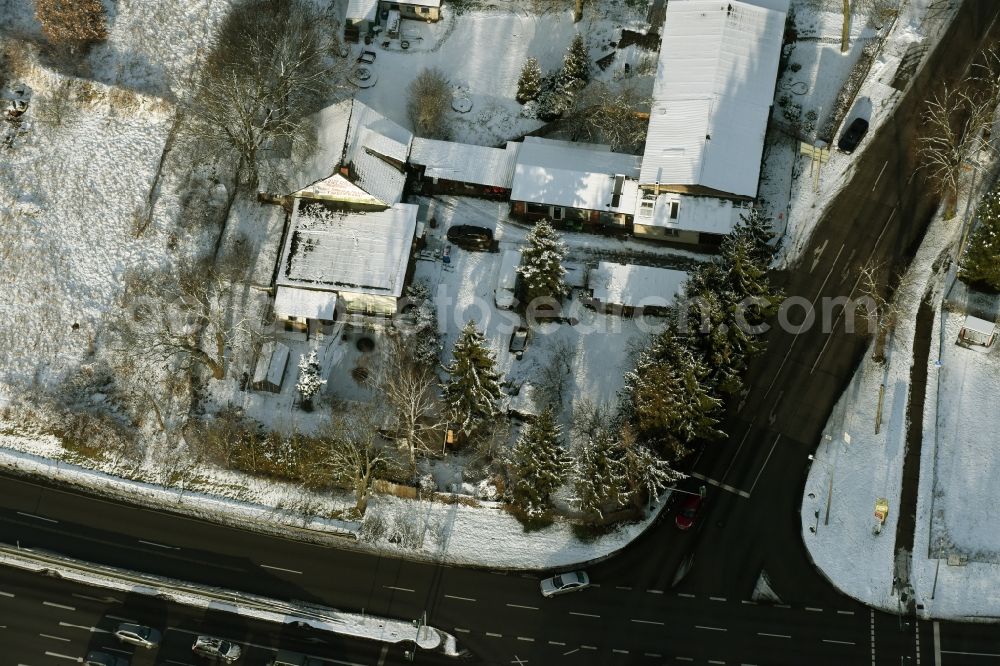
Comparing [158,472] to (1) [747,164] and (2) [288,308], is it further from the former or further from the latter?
(1) [747,164]

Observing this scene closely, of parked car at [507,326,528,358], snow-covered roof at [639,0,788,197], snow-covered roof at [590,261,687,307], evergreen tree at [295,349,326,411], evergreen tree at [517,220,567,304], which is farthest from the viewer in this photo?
snow-covered roof at [639,0,788,197]

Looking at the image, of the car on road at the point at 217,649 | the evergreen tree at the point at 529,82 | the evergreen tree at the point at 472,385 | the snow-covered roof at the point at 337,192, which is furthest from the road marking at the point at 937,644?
the evergreen tree at the point at 529,82

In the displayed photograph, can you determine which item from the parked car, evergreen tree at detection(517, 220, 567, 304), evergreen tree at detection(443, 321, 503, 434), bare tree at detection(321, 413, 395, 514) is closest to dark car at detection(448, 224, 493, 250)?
evergreen tree at detection(517, 220, 567, 304)

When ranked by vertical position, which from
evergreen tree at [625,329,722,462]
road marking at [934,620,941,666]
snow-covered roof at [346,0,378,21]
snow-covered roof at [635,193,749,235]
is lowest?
road marking at [934,620,941,666]

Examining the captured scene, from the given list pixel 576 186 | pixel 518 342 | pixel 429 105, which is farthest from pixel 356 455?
pixel 429 105

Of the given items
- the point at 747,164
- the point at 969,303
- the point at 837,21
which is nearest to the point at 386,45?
the point at 747,164

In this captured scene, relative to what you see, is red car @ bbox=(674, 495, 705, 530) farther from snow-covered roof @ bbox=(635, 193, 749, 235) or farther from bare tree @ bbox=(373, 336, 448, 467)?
snow-covered roof @ bbox=(635, 193, 749, 235)

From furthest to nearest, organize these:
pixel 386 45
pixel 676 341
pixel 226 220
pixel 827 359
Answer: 1. pixel 386 45
2. pixel 226 220
3. pixel 827 359
4. pixel 676 341
